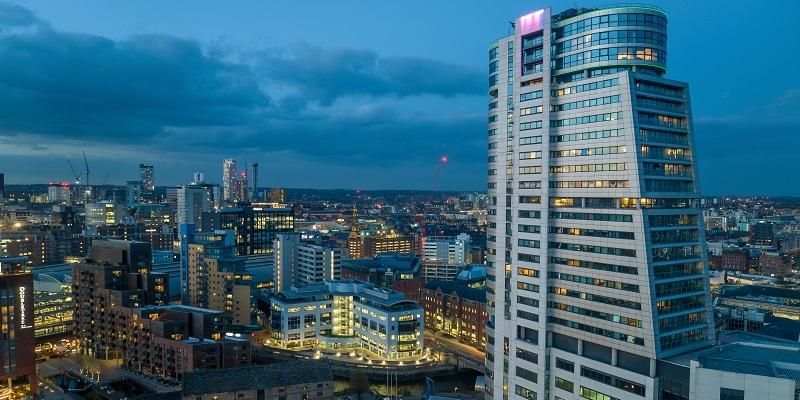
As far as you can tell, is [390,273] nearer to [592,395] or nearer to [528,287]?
[528,287]

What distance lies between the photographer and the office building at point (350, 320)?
76.8 m

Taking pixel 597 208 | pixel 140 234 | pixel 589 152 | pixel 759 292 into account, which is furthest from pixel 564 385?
pixel 140 234

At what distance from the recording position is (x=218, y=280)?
92.2 m

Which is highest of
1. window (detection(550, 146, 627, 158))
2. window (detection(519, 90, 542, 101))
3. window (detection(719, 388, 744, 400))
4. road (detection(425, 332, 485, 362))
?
window (detection(519, 90, 542, 101))

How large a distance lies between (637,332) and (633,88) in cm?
1720

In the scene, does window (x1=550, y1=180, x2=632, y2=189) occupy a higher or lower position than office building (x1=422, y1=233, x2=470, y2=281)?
higher

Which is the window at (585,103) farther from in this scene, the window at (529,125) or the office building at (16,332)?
the office building at (16,332)

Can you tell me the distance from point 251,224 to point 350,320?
84.7 metres

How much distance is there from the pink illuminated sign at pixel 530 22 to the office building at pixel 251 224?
12230 centimetres

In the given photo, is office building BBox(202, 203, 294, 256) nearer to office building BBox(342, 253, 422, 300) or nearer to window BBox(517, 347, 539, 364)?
office building BBox(342, 253, 422, 300)

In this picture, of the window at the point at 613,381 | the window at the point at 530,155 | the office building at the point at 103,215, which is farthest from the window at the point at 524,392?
the office building at the point at 103,215

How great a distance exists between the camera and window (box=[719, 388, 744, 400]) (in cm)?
3453

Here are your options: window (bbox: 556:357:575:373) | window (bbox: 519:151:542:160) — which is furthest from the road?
window (bbox: 519:151:542:160)

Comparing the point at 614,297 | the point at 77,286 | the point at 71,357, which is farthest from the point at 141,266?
the point at 614,297
